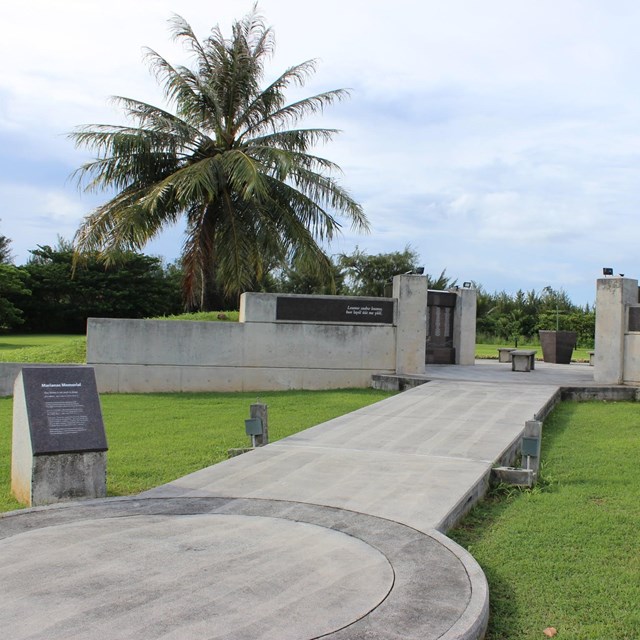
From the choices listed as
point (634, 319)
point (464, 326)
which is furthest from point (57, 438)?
point (464, 326)

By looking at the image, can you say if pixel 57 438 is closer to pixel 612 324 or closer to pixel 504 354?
pixel 612 324

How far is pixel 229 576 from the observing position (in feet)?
13.2

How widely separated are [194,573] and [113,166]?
621 inches

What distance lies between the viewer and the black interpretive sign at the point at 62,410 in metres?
5.96

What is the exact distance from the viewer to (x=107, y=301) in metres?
35.8

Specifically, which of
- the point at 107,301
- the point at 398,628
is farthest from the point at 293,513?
the point at 107,301

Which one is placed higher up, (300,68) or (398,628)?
(300,68)

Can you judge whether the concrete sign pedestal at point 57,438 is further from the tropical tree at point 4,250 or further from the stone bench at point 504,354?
the tropical tree at point 4,250

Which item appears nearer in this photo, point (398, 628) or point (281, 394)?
point (398, 628)

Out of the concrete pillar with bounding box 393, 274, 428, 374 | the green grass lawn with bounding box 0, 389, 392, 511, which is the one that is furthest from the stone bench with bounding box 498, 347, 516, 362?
the green grass lawn with bounding box 0, 389, 392, 511

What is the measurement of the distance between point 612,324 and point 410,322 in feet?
13.4

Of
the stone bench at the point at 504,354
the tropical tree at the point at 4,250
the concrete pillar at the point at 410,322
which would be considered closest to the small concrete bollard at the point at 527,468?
the concrete pillar at the point at 410,322

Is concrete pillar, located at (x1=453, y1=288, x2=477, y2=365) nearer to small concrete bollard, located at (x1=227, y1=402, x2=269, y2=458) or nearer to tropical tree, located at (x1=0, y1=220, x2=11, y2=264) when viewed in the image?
small concrete bollard, located at (x1=227, y1=402, x2=269, y2=458)

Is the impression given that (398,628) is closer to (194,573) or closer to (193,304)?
(194,573)
